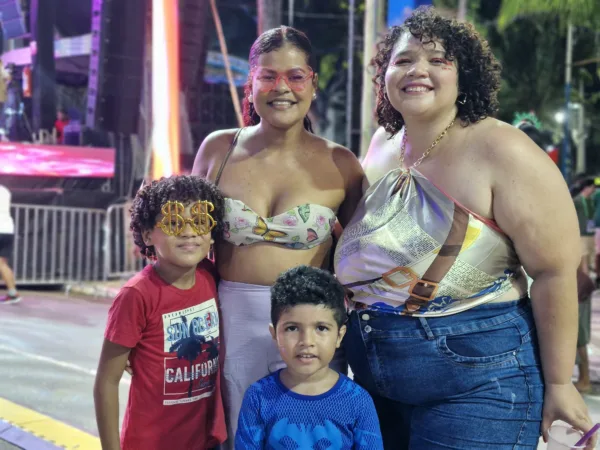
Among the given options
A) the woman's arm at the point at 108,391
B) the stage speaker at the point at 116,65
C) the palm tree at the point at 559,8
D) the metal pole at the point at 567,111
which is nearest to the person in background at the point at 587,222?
the woman's arm at the point at 108,391

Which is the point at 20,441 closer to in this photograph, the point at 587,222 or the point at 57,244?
the point at 57,244

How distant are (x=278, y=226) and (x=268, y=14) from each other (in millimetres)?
8583

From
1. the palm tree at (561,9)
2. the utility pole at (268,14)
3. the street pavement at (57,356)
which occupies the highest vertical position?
the palm tree at (561,9)

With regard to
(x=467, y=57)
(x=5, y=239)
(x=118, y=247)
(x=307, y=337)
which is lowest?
(x=118, y=247)

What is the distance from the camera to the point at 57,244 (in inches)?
372

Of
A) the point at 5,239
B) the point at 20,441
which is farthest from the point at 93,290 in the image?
the point at 20,441

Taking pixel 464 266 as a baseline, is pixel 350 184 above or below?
above

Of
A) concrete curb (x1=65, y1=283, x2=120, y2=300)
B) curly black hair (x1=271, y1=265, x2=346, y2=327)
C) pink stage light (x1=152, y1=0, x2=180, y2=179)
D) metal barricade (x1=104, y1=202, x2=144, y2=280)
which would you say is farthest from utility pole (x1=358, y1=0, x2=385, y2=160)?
curly black hair (x1=271, y1=265, x2=346, y2=327)

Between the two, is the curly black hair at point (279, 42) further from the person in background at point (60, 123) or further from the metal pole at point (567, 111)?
the metal pole at point (567, 111)

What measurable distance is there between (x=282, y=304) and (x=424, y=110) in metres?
0.72

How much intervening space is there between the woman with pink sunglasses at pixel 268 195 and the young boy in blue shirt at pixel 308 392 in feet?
0.75

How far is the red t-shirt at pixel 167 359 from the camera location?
2.19m

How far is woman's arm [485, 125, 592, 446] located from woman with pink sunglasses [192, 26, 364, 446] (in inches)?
27.9

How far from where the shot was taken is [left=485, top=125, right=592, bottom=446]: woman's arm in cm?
175
